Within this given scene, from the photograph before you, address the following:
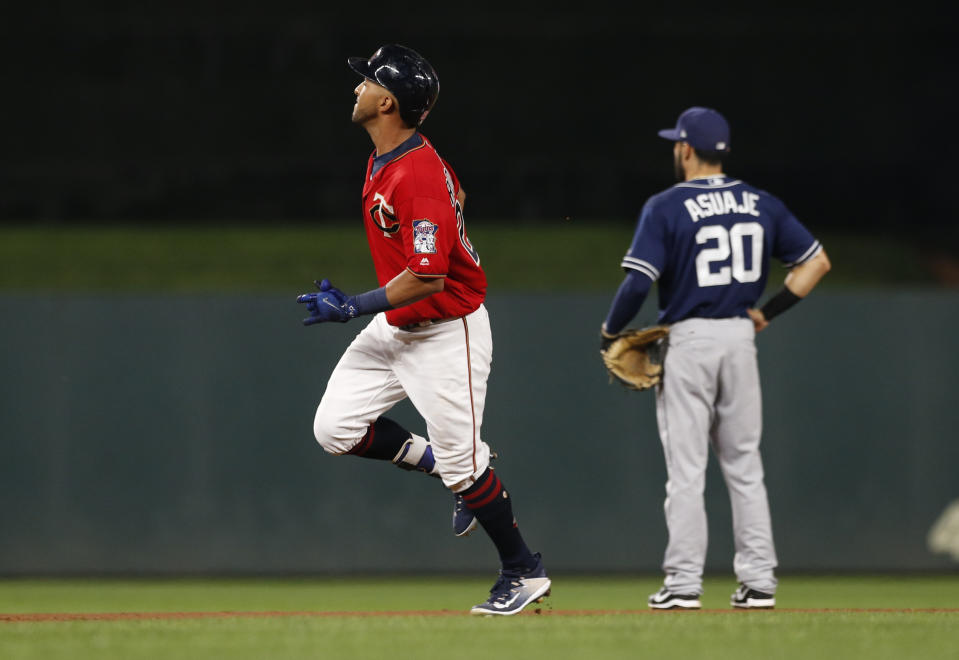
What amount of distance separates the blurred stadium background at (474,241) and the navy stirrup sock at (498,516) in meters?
3.19

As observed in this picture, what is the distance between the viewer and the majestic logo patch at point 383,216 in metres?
5.00

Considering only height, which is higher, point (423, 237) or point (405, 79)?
point (405, 79)

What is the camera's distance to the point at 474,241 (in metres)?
11.8

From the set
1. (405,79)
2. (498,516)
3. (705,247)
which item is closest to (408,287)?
(405,79)

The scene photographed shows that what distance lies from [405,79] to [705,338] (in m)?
1.56

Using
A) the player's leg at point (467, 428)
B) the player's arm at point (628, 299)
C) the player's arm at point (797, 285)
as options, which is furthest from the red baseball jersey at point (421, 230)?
the player's arm at point (797, 285)

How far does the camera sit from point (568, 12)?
1230 cm

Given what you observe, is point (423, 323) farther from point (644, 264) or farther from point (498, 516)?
point (644, 264)

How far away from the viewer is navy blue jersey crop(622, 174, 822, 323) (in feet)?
18.2

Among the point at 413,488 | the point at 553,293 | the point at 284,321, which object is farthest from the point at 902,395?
the point at 284,321

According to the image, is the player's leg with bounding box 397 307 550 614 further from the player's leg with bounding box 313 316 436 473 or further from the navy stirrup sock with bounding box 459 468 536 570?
the player's leg with bounding box 313 316 436 473

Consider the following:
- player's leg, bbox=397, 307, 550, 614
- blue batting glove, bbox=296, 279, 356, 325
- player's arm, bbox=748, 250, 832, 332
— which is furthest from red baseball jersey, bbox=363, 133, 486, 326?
player's arm, bbox=748, 250, 832, 332

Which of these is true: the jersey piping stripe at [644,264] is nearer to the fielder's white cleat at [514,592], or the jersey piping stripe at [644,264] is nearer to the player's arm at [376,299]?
the player's arm at [376,299]

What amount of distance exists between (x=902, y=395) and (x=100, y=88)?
711 centimetres
